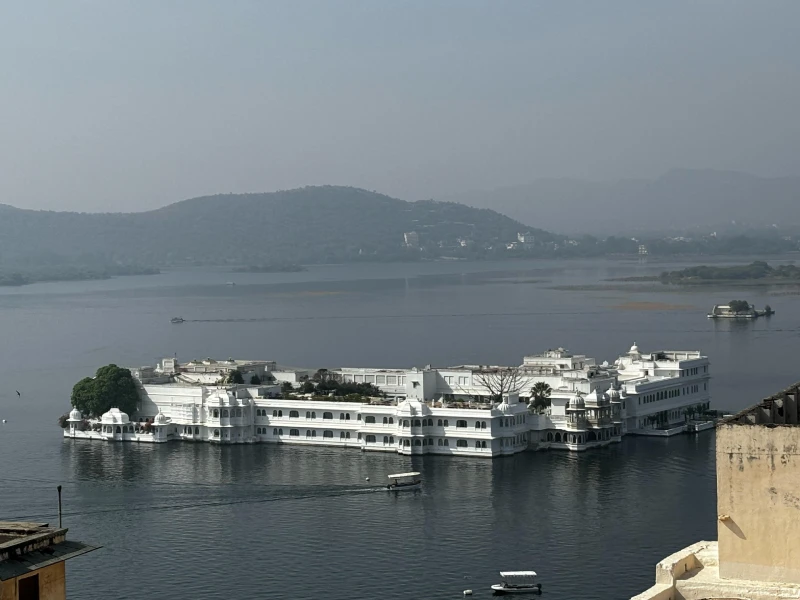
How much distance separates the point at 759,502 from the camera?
1089 cm

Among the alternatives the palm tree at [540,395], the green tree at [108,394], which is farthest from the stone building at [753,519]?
the green tree at [108,394]

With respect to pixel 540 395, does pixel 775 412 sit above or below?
above

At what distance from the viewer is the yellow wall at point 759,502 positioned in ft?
35.4

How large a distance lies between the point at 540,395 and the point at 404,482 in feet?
25.7

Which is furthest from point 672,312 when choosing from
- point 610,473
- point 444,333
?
point 610,473

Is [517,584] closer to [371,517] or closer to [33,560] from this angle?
[371,517]

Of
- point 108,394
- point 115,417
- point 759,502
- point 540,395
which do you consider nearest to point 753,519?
point 759,502

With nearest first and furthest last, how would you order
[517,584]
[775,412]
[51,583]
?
[51,583] → [775,412] → [517,584]

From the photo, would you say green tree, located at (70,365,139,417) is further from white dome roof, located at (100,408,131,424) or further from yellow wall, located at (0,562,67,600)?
yellow wall, located at (0,562,67,600)

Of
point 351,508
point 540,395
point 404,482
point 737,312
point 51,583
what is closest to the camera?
point 51,583

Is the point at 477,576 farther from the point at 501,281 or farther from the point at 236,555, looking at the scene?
the point at 501,281

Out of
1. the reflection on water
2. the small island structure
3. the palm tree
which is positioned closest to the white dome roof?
the reflection on water

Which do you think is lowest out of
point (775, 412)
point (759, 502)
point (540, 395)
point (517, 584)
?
point (517, 584)

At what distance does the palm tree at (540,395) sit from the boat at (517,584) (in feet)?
46.3
